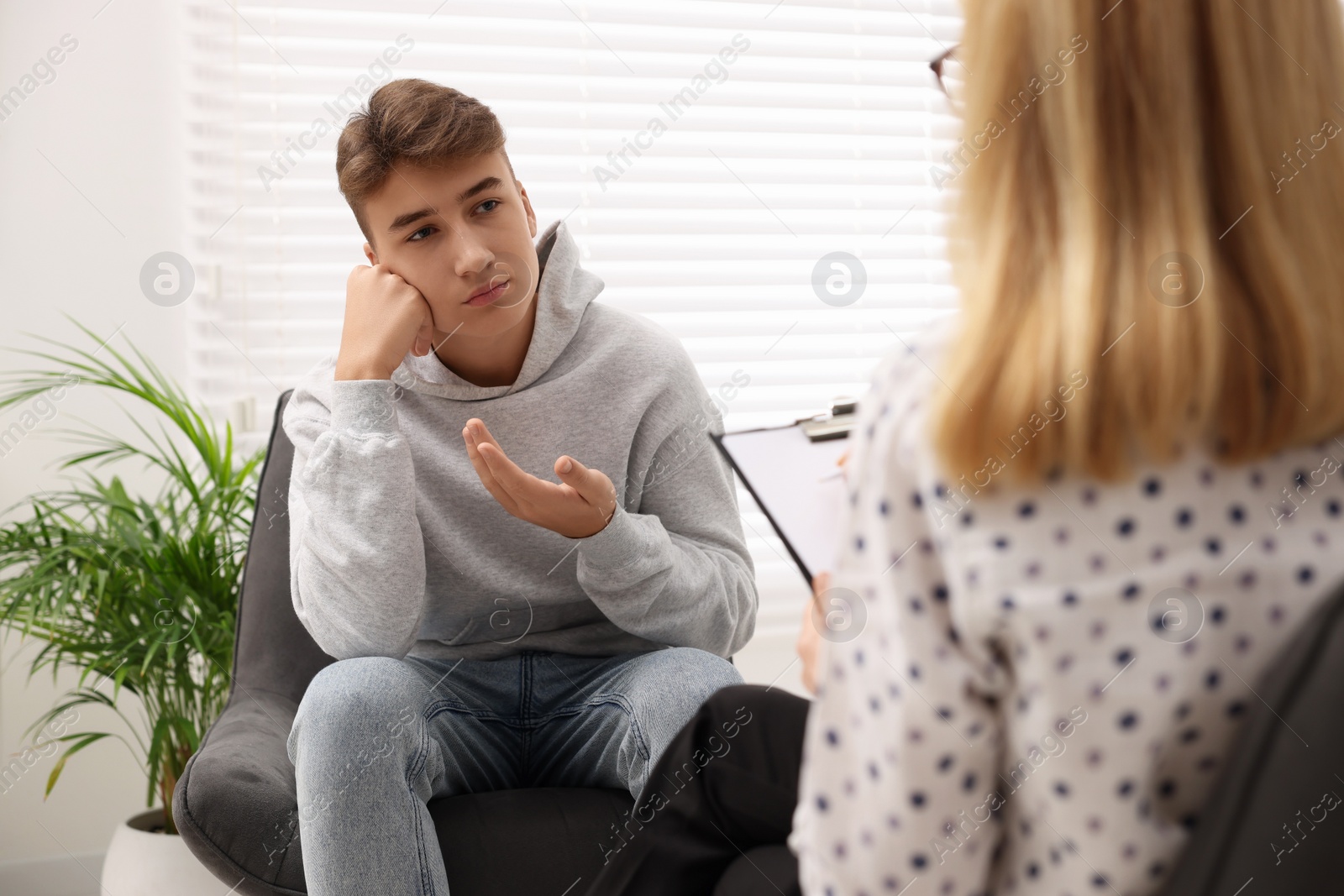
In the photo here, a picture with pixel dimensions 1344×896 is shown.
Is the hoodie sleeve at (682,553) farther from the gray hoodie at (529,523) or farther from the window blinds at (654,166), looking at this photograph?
the window blinds at (654,166)

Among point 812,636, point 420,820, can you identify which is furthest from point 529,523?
point 812,636

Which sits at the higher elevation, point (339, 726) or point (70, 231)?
point (70, 231)

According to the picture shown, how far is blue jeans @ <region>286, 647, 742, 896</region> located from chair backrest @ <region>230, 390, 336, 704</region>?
263 millimetres

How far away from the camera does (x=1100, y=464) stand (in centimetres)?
49

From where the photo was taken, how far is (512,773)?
1.22 m

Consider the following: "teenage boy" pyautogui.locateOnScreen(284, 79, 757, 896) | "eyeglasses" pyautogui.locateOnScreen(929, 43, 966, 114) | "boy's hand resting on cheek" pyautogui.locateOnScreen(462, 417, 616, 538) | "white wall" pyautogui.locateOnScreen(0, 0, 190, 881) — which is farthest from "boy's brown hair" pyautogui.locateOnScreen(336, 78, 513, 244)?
"white wall" pyautogui.locateOnScreen(0, 0, 190, 881)

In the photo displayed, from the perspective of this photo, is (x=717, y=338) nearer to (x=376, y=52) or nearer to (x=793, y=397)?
(x=793, y=397)

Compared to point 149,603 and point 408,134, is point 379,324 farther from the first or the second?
point 149,603

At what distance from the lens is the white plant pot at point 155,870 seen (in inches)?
57.3

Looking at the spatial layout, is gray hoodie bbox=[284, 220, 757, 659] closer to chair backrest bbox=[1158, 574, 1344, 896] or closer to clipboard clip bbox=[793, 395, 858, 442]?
clipboard clip bbox=[793, 395, 858, 442]

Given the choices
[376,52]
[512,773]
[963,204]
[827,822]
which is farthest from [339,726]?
[376,52]

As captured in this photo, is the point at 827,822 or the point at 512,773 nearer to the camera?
the point at 827,822

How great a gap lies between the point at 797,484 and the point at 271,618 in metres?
0.93

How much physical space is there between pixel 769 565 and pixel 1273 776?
1715 mm
